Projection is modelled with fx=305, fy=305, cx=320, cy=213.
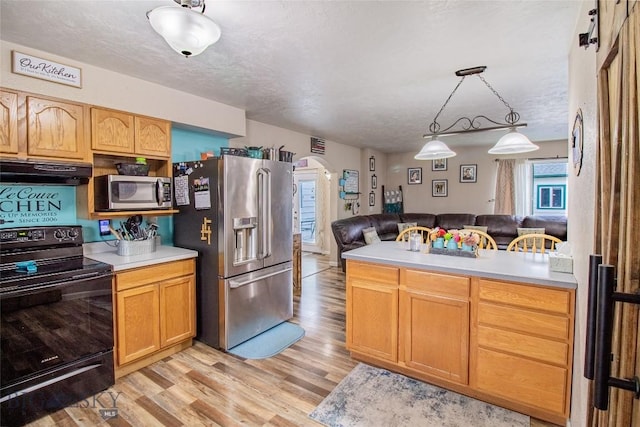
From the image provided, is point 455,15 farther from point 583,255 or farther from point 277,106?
point 277,106

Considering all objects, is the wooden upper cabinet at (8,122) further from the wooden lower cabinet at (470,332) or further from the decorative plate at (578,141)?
the decorative plate at (578,141)

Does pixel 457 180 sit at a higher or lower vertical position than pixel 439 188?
higher

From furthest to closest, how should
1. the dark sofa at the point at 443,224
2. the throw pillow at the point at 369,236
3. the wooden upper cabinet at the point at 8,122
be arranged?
the throw pillow at the point at 369,236 → the dark sofa at the point at 443,224 → the wooden upper cabinet at the point at 8,122

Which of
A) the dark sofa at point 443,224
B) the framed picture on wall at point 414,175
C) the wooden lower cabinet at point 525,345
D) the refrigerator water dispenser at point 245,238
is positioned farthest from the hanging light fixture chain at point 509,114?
the framed picture on wall at point 414,175

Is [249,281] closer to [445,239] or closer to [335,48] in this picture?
[445,239]

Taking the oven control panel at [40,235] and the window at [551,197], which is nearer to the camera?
the oven control panel at [40,235]

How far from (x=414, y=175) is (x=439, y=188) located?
678mm

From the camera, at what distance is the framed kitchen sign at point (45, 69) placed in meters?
2.11

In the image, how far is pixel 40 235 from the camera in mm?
2203

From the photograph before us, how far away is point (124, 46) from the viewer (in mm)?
2154

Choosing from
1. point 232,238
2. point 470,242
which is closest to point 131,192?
point 232,238

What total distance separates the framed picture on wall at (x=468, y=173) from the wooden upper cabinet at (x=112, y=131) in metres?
6.50

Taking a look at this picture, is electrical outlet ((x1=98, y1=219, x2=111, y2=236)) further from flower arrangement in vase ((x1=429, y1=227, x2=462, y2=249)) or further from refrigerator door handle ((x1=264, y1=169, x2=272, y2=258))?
flower arrangement in vase ((x1=429, y1=227, x2=462, y2=249))

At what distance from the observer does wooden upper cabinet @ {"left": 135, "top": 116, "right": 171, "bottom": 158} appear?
108 inches
